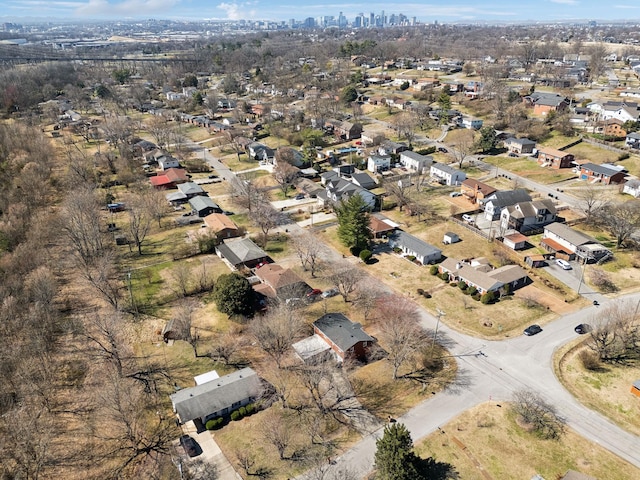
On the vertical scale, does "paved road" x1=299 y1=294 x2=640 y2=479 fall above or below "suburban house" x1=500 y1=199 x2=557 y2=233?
below

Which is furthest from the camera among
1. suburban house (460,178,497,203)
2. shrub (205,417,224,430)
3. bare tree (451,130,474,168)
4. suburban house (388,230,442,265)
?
bare tree (451,130,474,168)

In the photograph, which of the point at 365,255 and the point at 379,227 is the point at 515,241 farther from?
the point at 365,255

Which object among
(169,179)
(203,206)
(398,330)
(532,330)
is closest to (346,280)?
(398,330)

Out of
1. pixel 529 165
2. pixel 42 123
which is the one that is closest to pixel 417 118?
pixel 529 165

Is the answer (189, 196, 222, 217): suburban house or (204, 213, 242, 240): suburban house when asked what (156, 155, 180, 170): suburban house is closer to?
(189, 196, 222, 217): suburban house

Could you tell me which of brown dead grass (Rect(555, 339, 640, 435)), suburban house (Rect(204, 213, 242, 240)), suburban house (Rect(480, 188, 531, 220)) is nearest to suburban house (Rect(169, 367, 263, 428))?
brown dead grass (Rect(555, 339, 640, 435))

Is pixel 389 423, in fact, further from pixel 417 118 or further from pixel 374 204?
pixel 417 118

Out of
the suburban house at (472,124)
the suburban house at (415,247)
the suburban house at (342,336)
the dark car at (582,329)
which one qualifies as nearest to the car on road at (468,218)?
the suburban house at (415,247)

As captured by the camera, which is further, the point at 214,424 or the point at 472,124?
the point at 472,124

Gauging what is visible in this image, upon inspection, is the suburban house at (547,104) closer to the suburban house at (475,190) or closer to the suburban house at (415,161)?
the suburban house at (415,161)
